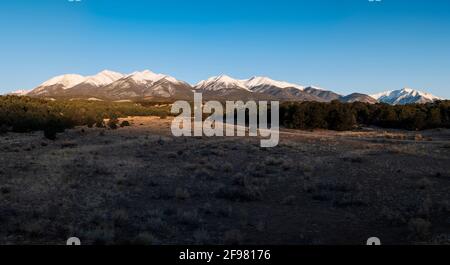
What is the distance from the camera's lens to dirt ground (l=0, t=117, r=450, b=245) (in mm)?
11443

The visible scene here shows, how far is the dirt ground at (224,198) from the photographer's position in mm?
11443

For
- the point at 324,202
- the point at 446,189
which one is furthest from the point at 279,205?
the point at 446,189

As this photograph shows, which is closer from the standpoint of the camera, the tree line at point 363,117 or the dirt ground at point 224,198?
the dirt ground at point 224,198

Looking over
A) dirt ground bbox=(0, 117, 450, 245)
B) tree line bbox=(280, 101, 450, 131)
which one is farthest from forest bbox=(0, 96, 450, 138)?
dirt ground bbox=(0, 117, 450, 245)

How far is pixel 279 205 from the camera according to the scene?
15.4m

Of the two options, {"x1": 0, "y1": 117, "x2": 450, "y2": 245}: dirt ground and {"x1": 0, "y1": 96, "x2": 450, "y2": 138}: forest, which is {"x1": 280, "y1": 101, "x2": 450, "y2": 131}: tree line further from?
{"x1": 0, "y1": 117, "x2": 450, "y2": 245}: dirt ground

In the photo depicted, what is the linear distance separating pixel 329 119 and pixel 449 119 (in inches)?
719

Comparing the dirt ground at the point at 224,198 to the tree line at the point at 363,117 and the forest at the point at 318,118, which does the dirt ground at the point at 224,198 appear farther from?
the tree line at the point at 363,117

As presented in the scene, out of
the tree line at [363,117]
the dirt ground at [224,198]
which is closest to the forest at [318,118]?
the tree line at [363,117]

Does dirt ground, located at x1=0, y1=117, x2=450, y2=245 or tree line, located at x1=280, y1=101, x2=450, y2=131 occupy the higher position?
tree line, located at x1=280, y1=101, x2=450, y2=131

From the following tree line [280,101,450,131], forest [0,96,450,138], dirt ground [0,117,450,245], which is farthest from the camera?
tree line [280,101,450,131]

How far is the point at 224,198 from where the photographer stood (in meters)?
16.5

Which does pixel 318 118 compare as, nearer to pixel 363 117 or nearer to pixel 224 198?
pixel 363 117

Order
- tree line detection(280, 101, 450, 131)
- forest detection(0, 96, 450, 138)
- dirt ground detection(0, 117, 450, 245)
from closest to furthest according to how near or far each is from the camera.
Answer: dirt ground detection(0, 117, 450, 245) → forest detection(0, 96, 450, 138) → tree line detection(280, 101, 450, 131)
